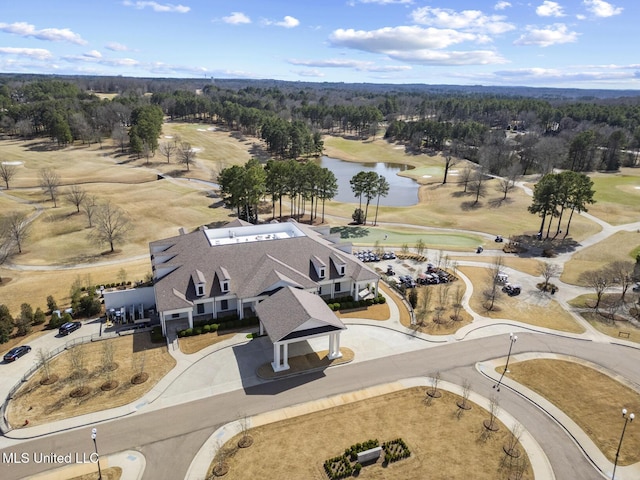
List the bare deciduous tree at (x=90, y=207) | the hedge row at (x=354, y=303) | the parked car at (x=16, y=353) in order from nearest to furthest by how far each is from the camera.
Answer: the parked car at (x=16, y=353) < the hedge row at (x=354, y=303) < the bare deciduous tree at (x=90, y=207)

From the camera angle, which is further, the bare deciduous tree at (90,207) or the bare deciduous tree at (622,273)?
the bare deciduous tree at (90,207)

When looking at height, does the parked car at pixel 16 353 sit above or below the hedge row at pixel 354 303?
below

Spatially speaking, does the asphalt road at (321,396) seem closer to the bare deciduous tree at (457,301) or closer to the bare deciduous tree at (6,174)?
the bare deciduous tree at (457,301)

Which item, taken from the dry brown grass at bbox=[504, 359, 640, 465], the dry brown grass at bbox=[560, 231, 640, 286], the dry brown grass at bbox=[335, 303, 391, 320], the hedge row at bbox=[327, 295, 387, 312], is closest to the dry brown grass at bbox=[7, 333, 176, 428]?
the hedge row at bbox=[327, 295, 387, 312]

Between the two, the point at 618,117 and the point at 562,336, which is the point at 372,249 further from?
the point at 618,117

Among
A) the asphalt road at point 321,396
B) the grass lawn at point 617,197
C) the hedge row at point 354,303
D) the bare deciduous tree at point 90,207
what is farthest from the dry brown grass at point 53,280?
the grass lawn at point 617,197

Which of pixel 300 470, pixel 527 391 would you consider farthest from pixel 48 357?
pixel 527 391

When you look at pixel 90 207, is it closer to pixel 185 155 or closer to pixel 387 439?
pixel 185 155

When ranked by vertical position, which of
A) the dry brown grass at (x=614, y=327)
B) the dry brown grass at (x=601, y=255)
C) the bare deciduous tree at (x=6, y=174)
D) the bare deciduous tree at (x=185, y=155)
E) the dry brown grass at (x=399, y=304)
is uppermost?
the bare deciduous tree at (x=185, y=155)
